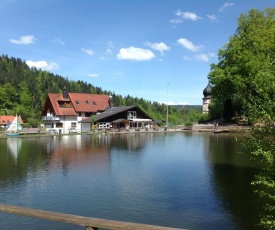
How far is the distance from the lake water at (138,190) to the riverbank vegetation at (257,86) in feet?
5.17

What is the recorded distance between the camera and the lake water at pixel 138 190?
36.6ft

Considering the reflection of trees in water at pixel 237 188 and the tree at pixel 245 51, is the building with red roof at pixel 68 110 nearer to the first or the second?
the tree at pixel 245 51

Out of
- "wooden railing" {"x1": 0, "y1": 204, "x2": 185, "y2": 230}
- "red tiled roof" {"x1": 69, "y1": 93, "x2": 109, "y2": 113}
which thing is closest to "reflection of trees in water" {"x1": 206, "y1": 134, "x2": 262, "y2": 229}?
"wooden railing" {"x1": 0, "y1": 204, "x2": 185, "y2": 230}

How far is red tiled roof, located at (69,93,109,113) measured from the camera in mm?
73062

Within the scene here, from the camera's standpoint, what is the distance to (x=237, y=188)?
Result: 14922mm

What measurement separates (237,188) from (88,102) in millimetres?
63387

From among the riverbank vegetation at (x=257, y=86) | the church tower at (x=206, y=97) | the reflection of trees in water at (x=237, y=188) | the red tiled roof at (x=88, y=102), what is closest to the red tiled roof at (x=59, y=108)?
the red tiled roof at (x=88, y=102)

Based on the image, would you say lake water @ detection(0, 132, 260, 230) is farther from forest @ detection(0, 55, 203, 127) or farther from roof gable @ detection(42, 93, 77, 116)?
forest @ detection(0, 55, 203, 127)

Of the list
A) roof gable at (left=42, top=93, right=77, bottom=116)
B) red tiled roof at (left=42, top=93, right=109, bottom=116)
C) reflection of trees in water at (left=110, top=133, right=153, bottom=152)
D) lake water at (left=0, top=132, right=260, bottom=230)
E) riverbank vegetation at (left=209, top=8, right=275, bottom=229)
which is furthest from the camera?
red tiled roof at (left=42, top=93, right=109, bottom=116)

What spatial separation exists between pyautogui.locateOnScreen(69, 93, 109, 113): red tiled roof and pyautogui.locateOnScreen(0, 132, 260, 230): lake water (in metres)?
49.0

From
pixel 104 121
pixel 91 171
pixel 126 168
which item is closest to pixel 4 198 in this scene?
pixel 91 171

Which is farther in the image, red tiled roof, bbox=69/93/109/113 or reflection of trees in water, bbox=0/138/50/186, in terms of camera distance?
red tiled roof, bbox=69/93/109/113

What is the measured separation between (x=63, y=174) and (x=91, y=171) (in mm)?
1763

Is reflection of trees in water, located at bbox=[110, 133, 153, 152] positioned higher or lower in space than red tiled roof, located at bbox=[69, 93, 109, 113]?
lower
